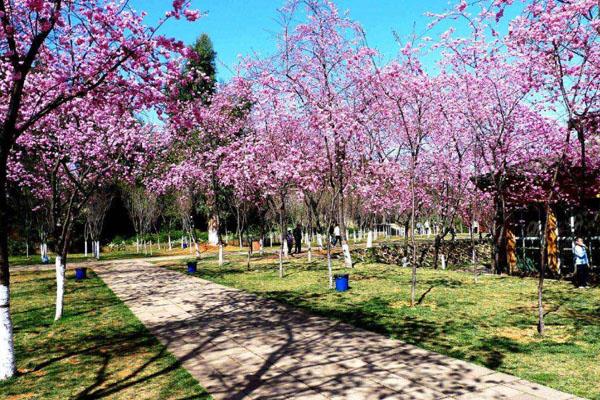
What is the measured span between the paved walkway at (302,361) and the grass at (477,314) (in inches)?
20.0

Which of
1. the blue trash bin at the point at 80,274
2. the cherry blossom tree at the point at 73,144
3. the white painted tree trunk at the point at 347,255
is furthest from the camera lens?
the white painted tree trunk at the point at 347,255

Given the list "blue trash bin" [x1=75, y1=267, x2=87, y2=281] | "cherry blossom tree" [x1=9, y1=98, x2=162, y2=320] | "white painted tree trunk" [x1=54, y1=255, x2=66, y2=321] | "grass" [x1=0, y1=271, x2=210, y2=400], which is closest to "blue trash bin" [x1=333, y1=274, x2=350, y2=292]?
"grass" [x1=0, y1=271, x2=210, y2=400]

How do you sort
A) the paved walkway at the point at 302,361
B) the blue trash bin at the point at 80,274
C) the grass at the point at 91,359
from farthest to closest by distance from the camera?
the blue trash bin at the point at 80,274, the grass at the point at 91,359, the paved walkway at the point at 302,361

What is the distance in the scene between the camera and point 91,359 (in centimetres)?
769

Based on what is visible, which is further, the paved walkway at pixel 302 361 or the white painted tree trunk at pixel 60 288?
the white painted tree trunk at pixel 60 288

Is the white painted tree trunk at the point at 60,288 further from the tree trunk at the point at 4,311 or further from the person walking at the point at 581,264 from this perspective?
the person walking at the point at 581,264

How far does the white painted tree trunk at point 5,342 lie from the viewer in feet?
22.3

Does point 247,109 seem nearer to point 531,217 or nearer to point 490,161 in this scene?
point 490,161

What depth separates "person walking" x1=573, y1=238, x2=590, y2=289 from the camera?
13.5 metres

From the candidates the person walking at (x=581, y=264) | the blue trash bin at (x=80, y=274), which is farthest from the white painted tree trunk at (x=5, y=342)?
the person walking at (x=581, y=264)

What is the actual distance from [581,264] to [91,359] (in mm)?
13228

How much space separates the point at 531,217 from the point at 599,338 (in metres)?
12.1

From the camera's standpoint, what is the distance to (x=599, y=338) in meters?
8.00

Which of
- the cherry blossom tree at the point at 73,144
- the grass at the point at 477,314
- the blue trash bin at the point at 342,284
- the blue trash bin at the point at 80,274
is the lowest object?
the grass at the point at 477,314
